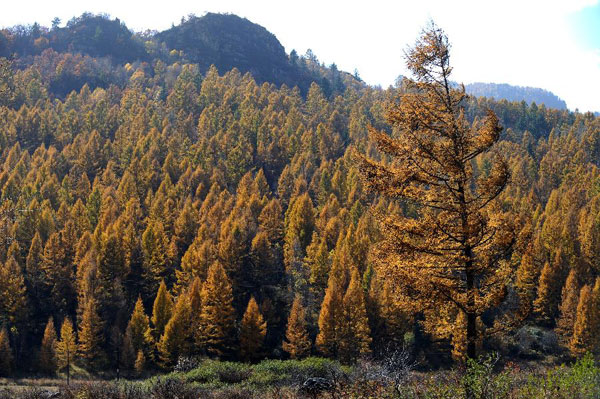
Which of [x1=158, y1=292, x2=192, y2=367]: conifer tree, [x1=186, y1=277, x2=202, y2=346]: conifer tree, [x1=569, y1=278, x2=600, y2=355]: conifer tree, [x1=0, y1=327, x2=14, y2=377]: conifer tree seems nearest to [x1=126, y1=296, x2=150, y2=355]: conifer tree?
Result: [x1=158, y1=292, x2=192, y2=367]: conifer tree

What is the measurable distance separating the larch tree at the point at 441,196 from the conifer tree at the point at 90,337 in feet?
152

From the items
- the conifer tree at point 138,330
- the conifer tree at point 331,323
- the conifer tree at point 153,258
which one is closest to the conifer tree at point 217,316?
the conifer tree at point 138,330

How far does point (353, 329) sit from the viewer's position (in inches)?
1893

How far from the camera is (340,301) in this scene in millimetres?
49375

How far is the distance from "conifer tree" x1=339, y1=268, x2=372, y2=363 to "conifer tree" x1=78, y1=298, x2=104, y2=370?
27.5 meters

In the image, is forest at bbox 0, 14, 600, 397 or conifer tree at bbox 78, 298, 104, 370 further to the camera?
conifer tree at bbox 78, 298, 104, 370

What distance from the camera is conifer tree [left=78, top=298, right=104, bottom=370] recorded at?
48094 millimetres

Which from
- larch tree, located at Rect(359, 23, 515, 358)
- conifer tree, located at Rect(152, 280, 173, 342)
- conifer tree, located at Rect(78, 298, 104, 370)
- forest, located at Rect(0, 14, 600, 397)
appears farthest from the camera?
conifer tree, located at Rect(152, 280, 173, 342)

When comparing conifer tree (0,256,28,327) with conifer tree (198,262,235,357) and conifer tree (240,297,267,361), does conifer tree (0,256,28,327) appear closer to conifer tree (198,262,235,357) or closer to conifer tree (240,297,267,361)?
conifer tree (198,262,235,357)

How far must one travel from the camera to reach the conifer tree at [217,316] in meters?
48.9

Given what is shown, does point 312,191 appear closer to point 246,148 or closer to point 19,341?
point 246,148

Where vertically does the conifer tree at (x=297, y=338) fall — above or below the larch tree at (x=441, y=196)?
below

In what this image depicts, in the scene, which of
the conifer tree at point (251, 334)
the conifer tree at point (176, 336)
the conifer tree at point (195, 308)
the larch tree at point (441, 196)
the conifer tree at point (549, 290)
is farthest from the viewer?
the conifer tree at point (549, 290)

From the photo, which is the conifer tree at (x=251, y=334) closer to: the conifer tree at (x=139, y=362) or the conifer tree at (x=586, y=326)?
the conifer tree at (x=139, y=362)
